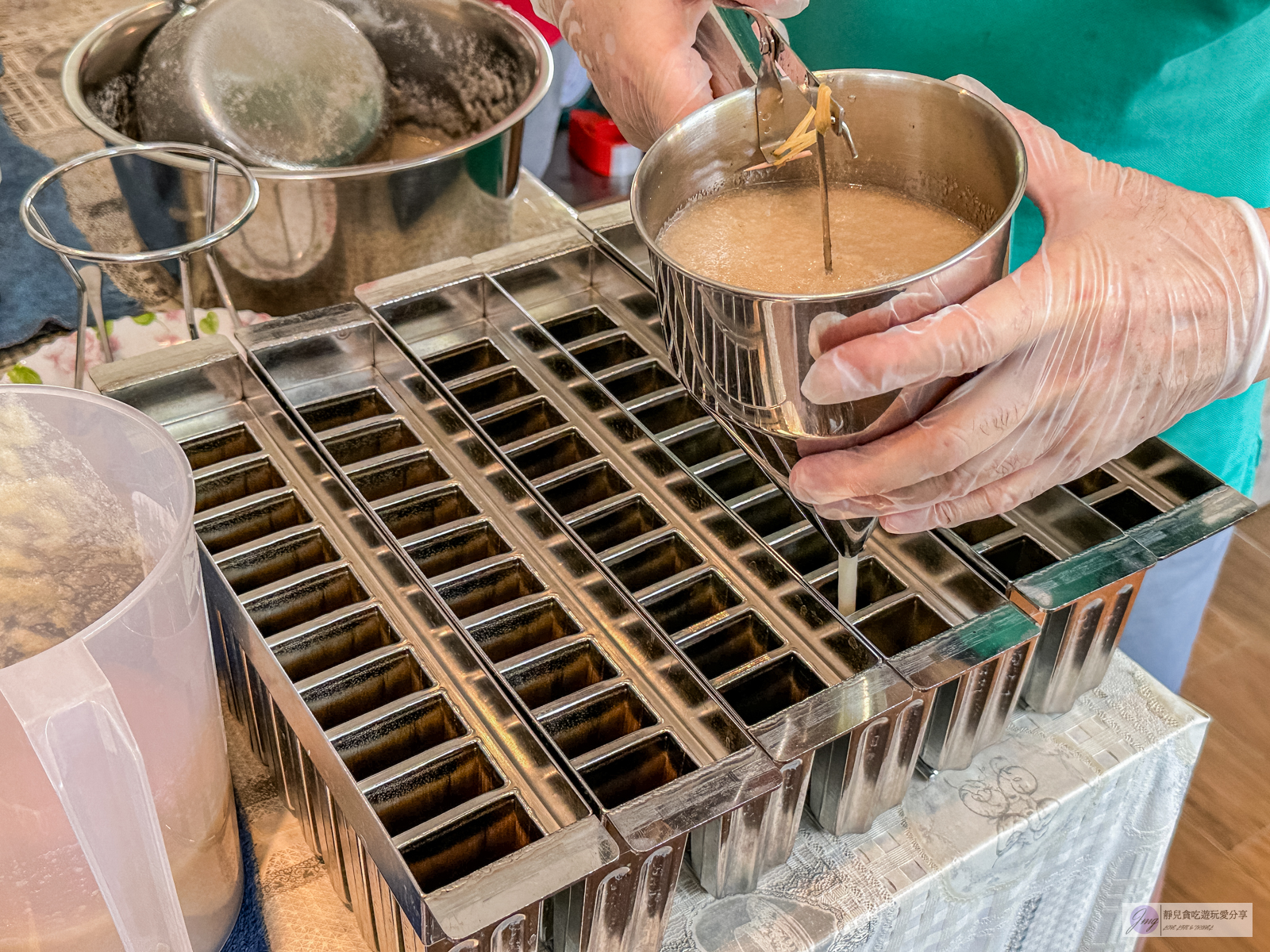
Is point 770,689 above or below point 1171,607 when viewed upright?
above

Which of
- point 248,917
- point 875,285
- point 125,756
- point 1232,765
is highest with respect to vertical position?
point 875,285

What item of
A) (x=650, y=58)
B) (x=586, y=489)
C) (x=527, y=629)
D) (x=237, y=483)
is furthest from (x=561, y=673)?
(x=650, y=58)

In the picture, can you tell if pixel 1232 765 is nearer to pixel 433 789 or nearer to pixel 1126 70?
pixel 1126 70

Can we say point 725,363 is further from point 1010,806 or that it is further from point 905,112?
point 1010,806

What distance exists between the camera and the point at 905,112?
609 millimetres

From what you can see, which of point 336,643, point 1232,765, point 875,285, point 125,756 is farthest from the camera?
point 1232,765

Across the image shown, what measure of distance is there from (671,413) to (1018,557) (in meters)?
0.26

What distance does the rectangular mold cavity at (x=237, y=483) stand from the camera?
27.5 inches

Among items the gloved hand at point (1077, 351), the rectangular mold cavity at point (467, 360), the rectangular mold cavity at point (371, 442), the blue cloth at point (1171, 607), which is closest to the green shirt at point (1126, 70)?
the blue cloth at point (1171, 607)

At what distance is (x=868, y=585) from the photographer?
0.69 meters

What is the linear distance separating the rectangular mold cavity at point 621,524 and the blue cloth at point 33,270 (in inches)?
26.0

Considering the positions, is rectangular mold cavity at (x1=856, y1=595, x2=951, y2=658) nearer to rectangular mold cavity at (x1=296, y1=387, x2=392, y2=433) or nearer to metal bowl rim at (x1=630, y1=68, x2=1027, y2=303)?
metal bowl rim at (x1=630, y1=68, x2=1027, y2=303)

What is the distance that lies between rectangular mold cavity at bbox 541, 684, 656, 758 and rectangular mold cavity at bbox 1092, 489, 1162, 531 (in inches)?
13.3

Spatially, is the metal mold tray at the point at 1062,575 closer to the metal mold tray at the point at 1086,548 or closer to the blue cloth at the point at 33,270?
the metal mold tray at the point at 1086,548
